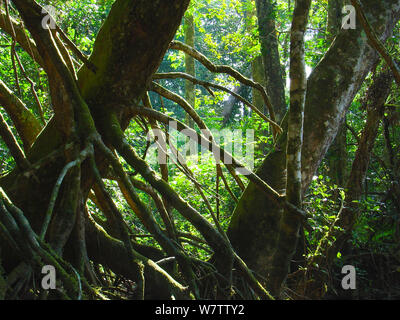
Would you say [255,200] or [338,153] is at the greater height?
[338,153]

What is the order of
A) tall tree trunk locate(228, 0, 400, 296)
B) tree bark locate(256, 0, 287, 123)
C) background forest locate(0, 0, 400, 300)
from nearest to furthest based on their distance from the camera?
background forest locate(0, 0, 400, 300)
tall tree trunk locate(228, 0, 400, 296)
tree bark locate(256, 0, 287, 123)

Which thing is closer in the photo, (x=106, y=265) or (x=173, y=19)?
(x=173, y=19)

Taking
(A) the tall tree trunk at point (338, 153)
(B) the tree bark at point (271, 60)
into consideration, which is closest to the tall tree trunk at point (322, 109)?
(A) the tall tree trunk at point (338, 153)

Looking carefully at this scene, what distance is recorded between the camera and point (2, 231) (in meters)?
2.25

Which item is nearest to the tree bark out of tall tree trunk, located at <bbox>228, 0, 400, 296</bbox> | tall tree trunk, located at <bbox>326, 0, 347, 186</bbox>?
tall tree trunk, located at <bbox>326, 0, 347, 186</bbox>

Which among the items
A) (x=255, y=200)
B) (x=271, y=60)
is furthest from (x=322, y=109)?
(x=271, y=60)

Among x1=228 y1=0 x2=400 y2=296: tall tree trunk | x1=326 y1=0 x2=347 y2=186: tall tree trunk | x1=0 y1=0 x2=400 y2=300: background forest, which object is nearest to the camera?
x1=0 y1=0 x2=400 y2=300: background forest

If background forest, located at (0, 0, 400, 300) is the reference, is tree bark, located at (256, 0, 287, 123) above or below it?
above

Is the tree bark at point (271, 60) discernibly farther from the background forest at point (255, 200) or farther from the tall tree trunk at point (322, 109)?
the tall tree trunk at point (322, 109)

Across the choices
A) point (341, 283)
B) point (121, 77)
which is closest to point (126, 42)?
point (121, 77)

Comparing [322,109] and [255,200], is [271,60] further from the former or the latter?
[255,200]

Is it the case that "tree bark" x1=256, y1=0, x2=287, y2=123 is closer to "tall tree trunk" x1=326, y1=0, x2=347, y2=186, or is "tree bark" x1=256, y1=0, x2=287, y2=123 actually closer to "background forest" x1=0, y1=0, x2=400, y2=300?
"background forest" x1=0, y1=0, x2=400, y2=300
